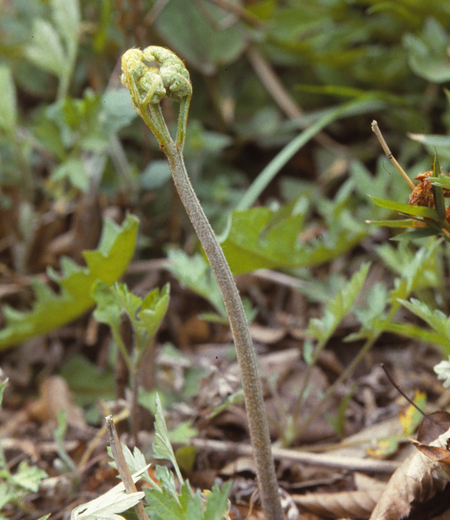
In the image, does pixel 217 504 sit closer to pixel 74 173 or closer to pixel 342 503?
pixel 342 503

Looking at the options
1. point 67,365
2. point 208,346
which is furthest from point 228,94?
point 67,365

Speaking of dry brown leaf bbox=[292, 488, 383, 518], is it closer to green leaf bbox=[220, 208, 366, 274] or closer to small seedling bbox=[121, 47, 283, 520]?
small seedling bbox=[121, 47, 283, 520]

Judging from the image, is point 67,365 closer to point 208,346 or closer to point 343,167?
point 208,346

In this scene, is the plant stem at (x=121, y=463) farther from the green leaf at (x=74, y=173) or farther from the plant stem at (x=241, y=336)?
the green leaf at (x=74, y=173)

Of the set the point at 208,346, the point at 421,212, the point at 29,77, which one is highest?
the point at 29,77

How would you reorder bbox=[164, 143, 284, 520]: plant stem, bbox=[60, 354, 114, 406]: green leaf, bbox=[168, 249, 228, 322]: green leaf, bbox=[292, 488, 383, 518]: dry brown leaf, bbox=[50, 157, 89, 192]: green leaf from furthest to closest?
bbox=[60, 354, 114, 406]: green leaf, bbox=[50, 157, 89, 192]: green leaf, bbox=[168, 249, 228, 322]: green leaf, bbox=[292, 488, 383, 518]: dry brown leaf, bbox=[164, 143, 284, 520]: plant stem

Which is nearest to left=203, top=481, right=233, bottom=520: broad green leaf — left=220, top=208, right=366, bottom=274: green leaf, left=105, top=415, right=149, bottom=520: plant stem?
left=105, top=415, right=149, bottom=520: plant stem
